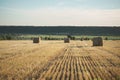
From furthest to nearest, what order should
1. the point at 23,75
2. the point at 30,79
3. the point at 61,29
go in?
1. the point at 61,29
2. the point at 23,75
3. the point at 30,79

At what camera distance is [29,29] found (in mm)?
163625

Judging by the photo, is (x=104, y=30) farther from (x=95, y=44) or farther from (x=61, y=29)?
(x=95, y=44)

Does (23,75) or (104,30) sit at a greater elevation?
(23,75)

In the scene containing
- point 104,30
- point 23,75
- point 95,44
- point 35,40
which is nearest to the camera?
point 23,75

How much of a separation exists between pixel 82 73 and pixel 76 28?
152572mm

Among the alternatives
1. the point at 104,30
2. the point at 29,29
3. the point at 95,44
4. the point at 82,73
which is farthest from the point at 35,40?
the point at 29,29

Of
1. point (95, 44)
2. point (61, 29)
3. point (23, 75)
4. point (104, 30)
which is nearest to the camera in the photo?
point (23, 75)

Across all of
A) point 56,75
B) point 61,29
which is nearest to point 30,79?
point 56,75

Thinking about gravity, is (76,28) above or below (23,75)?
below

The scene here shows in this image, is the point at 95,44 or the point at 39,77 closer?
the point at 39,77

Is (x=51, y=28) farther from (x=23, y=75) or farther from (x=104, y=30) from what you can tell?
(x=23, y=75)

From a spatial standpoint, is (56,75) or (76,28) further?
(76,28)

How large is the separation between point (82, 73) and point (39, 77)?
2.01 meters

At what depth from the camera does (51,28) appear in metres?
168
